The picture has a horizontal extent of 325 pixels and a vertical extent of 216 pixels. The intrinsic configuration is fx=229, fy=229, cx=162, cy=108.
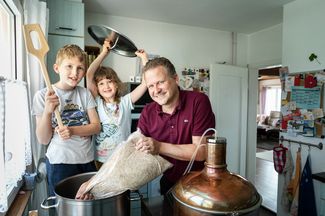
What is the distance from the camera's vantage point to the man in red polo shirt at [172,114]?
88cm

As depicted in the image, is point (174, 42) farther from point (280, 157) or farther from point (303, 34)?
point (280, 157)

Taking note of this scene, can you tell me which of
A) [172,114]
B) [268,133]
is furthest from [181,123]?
[268,133]

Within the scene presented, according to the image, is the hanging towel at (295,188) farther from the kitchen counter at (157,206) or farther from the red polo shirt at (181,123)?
the kitchen counter at (157,206)

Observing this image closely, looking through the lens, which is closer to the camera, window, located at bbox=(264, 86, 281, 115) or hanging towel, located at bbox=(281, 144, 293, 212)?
hanging towel, located at bbox=(281, 144, 293, 212)

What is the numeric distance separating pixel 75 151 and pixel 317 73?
6.60ft

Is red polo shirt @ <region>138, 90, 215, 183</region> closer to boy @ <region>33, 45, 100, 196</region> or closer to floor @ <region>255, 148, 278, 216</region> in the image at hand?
boy @ <region>33, 45, 100, 196</region>

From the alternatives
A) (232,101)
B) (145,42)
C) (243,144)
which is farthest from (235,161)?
(145,42)

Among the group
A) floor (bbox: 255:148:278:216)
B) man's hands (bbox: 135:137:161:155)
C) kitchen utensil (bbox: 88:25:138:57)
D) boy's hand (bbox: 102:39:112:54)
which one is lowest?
floor (bbox: 255:148:278:216)

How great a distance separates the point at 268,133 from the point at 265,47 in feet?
16.5

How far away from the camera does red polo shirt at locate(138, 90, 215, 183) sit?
937 mm

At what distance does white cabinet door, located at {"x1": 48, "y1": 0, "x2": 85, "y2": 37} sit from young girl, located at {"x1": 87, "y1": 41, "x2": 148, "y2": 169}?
811 mm

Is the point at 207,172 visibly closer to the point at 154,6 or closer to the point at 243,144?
the point at 154,6

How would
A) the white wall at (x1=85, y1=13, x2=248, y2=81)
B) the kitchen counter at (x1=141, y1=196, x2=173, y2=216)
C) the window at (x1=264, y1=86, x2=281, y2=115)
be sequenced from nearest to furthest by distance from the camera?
the kitchen counter at (x1=141, y1=196, x2=173, y2=216)
the white wall at (x1=85, y1=13, x2=248, y2=81)
the window at (x1=264, y1=86, x2=281, y2=115)

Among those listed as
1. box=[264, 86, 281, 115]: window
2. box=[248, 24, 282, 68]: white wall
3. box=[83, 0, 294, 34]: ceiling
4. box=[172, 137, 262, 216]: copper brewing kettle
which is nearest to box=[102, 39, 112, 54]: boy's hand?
box=[172, 137, 262, 216]: copper brewing kettle
